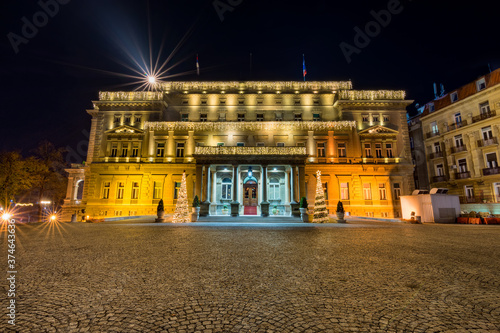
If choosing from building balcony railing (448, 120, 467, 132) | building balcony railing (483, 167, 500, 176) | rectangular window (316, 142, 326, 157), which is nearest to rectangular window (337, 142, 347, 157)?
Result: rectangular window (316, 142, 326, 157)

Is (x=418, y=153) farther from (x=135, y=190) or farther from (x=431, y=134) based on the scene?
(x=135, y=190)

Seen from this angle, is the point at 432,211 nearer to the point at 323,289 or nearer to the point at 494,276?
the point at 494,276

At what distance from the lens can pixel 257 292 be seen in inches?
153

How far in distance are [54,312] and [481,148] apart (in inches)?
1633

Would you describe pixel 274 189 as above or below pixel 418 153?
below

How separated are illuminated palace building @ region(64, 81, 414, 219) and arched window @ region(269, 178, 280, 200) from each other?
0.14 meters

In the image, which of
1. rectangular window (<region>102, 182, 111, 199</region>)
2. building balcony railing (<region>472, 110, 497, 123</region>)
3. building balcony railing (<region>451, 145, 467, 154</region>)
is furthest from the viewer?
rectangular window (<region>102, 182, 111, 199</region>)

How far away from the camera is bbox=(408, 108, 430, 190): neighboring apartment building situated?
1451 inches

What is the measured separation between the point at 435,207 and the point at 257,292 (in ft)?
79.6

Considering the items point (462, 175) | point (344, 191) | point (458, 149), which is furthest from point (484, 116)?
point (344, 191)

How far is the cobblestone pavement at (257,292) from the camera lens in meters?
2.85

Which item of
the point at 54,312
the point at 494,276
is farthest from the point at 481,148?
the point at 54,312

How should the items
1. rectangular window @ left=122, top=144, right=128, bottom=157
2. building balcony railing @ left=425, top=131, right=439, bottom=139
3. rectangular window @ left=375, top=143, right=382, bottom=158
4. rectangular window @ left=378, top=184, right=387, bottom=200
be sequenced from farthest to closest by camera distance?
building balcony railing @ left=425, top=131, right=439, bottom=139 < rectangular window @ left=122, top=144, right=128, bottom=157 < rectangular window @ left=375, top=143, right=382, bottom=158 < rectangular window @ left=378, top=184, right=387, bottom=200

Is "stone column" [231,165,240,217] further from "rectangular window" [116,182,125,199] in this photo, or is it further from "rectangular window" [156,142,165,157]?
"rectangular window" [116,182,125,199]
